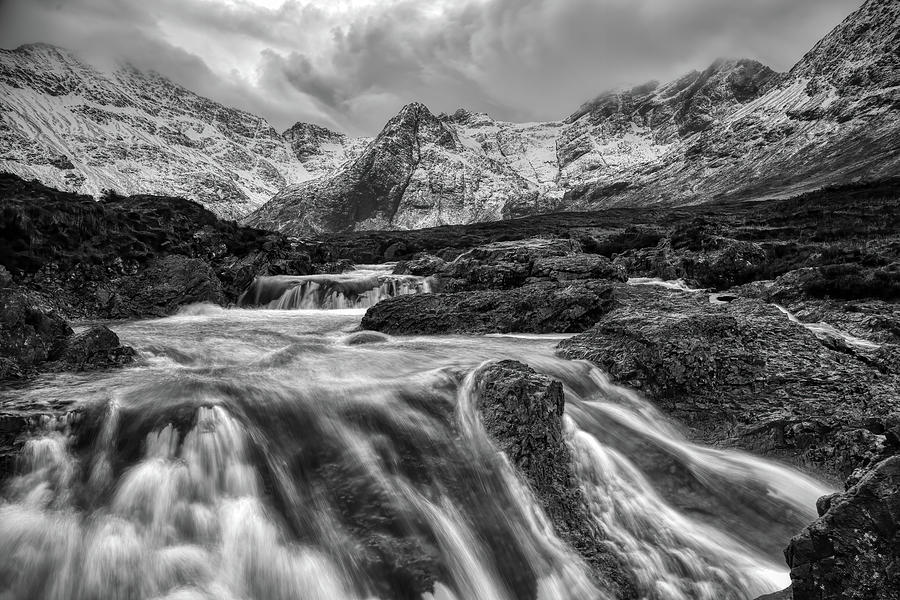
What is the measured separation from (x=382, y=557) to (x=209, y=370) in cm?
504

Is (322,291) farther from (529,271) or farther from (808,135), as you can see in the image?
(808,135)

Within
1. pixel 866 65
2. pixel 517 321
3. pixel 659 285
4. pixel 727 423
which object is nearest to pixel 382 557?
pixel 727 423

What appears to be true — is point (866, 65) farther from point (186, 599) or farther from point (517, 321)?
point (186, 599)

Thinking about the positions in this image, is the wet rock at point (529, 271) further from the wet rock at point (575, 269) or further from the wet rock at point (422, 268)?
the wet rock at point (422, 268)

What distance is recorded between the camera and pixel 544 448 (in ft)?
19.5

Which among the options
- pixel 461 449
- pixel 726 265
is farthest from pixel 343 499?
pixel 726 265

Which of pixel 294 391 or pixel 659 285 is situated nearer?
pixel 294 391

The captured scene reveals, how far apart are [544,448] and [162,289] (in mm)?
15291

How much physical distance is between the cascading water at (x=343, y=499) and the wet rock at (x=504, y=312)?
4.86 meters

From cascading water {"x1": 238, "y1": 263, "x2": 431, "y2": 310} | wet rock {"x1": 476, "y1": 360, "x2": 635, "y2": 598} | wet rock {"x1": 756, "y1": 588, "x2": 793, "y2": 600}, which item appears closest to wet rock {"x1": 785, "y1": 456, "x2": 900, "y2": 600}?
wet rock {"x1": 756, "y1": 588, "x2": 793, "y2": 600}

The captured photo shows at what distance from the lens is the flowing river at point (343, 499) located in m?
4.28

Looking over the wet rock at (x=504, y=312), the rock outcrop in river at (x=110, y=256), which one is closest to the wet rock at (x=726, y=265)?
the wet rock at (x=504, y=312)

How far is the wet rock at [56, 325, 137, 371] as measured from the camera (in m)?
7.66

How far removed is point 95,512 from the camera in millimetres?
4469
